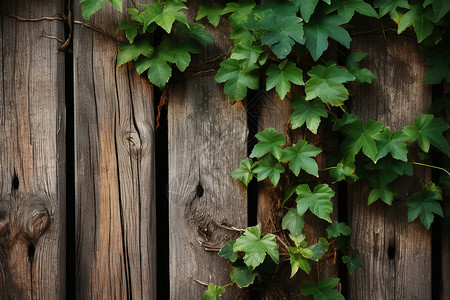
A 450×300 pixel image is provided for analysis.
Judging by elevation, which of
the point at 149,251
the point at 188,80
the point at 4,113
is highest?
the point at 188,80

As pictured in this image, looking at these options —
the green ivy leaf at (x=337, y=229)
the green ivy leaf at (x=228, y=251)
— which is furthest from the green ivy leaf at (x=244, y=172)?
the green ivy leaf at (x=337, y=229)

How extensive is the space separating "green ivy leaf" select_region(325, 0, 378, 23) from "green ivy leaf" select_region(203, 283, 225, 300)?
41.3 inches

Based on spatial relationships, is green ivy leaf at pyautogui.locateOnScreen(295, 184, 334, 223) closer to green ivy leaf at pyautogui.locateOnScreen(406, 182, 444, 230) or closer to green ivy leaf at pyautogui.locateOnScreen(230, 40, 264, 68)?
green ivy leaf at pyautogui.locateOnScreen(406, 182, 444, 230)

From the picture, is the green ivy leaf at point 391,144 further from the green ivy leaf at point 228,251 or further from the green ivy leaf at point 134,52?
the green ivy leaf at point 134,52

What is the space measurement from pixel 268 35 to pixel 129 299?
42.9 inches

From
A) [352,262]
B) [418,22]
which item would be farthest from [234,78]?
[352,262]

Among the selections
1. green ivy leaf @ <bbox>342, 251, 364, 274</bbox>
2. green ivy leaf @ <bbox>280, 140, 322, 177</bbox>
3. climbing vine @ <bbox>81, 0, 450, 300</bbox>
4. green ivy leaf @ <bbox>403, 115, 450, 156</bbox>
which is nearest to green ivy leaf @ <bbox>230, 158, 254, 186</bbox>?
climbing vine @ <bbox>81, 0, 450, 300</bbox>

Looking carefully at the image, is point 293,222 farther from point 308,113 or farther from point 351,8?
point 351,8

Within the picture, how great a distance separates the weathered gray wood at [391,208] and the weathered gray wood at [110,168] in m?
0.79

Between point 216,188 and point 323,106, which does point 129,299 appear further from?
point 323,106

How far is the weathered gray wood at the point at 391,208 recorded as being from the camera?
5.35 ft

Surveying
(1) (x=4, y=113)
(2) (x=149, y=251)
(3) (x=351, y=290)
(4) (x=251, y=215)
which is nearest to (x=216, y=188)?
(4) (x=251, y=215)

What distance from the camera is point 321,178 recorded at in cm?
163

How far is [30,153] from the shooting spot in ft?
5.25
